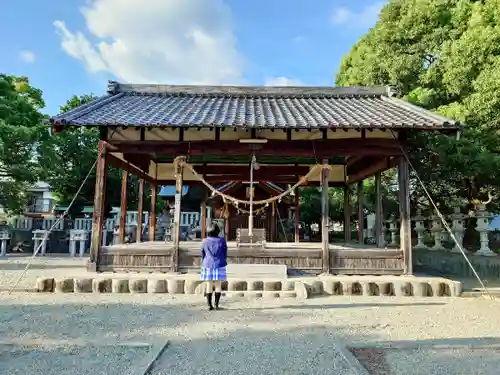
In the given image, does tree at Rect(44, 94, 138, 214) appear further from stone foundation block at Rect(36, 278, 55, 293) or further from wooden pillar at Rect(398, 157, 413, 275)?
wooden pillar at Rect(398, 157, 413, 275)

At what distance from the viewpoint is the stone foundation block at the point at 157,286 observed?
25.3ft

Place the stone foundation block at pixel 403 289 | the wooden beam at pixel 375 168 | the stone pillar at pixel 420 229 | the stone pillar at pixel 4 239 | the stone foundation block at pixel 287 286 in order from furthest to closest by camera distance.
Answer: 1. the stone pillar at pixel 4 239
2. the stone pillar at pixel 420 229
3. the wooden beam at pixel 375 168
4. the stone foundation block at pixel 403 289
5. the stone foundation block at pixel 287 286

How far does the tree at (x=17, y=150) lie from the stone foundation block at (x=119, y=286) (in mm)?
7980

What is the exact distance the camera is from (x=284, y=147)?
9258 mm

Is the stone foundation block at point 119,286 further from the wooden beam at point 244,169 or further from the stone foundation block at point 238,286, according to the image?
the wooden beam at point 244,169

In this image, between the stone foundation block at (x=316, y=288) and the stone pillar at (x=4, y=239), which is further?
the stone pillar at (x=4, y=239)

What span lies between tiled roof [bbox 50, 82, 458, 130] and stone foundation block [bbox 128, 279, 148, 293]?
129 inches

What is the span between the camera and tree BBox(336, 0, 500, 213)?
9.93 metres

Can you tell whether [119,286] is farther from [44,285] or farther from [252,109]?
[252,109]

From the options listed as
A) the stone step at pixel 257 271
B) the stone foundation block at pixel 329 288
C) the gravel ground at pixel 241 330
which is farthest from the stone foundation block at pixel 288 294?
the stone foundation block at pixel 329 288

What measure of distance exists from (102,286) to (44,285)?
46.3 inches

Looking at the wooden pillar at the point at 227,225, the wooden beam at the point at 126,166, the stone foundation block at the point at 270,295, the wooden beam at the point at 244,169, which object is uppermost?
the wooden beam at the point at 244,169

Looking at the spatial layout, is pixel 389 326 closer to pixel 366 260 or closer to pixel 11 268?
pixel 366 260

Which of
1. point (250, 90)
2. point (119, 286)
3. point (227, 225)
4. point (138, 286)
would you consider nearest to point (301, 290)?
point (138, 286)
